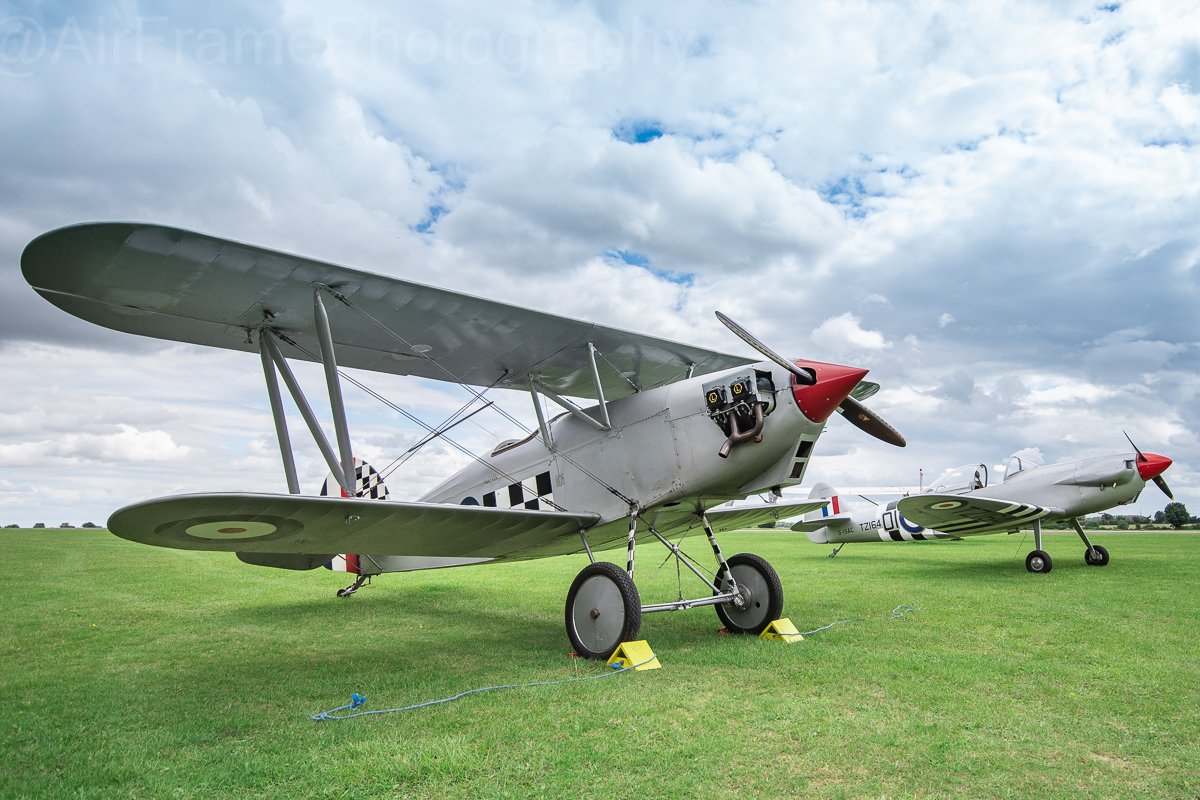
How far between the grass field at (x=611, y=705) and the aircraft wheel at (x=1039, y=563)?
367cm

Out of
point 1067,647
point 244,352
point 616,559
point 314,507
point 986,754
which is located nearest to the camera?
point 986,754

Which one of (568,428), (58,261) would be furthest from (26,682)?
(568,428)

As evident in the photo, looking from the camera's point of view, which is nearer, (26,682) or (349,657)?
(26,682)

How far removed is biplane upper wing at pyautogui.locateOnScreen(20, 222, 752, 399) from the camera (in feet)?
16.4

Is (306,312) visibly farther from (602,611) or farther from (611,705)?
(611,705)

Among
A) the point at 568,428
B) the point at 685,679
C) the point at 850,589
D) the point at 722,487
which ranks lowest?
the point at 850,589

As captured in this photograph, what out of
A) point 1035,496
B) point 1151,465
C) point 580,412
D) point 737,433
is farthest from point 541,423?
point 1151,465

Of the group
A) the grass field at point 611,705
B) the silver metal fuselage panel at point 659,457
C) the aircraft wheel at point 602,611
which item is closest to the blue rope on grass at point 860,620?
the grass field at point 611,705

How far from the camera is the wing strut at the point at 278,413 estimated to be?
6.34m

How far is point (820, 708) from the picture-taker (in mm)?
3875

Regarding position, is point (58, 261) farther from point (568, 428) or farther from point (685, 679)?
point (685, 679)

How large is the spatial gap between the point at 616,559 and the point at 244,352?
10.8 metres

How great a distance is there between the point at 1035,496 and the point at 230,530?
51.2 feet

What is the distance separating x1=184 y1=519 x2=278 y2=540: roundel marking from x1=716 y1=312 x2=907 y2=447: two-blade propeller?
13.6 feet
